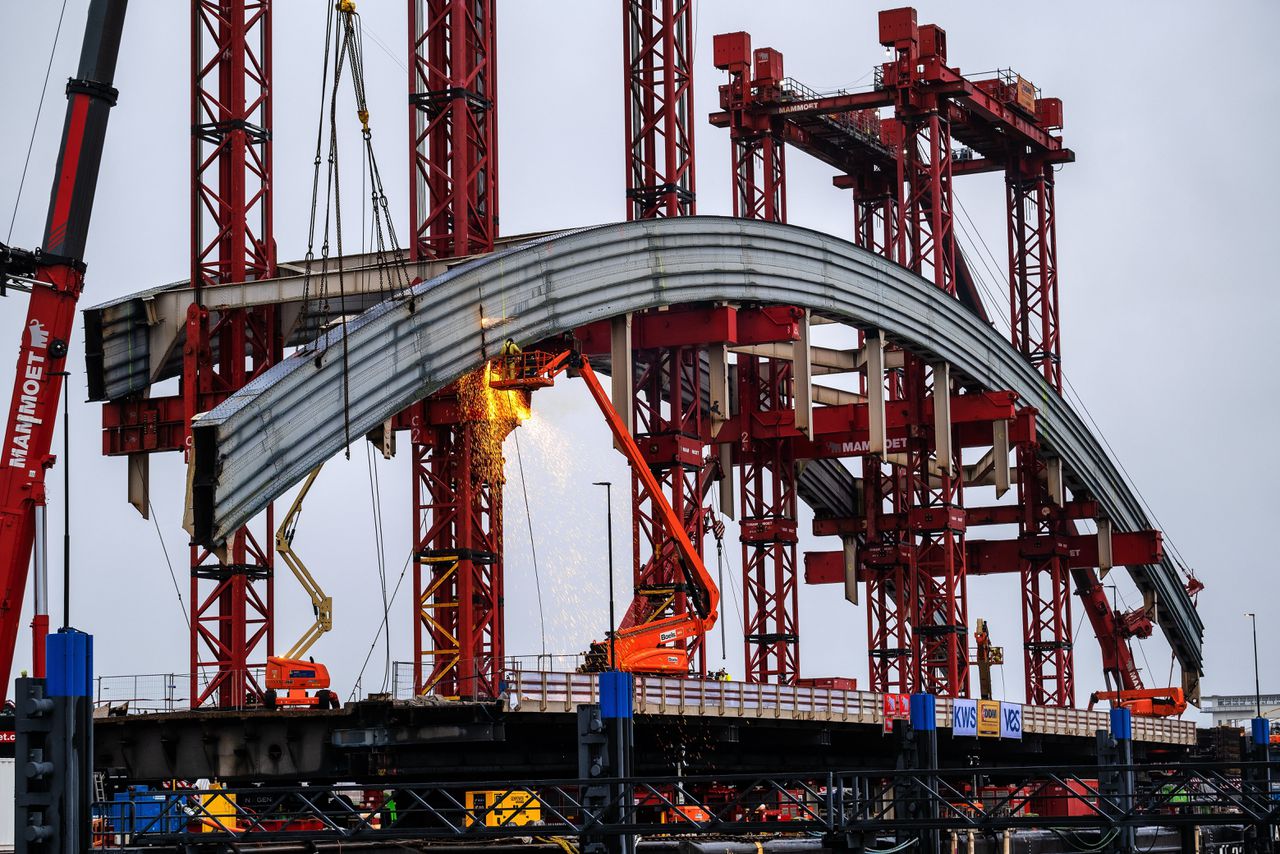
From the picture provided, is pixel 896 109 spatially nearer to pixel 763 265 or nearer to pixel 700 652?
pixel 763 265

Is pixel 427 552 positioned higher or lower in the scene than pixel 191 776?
higher

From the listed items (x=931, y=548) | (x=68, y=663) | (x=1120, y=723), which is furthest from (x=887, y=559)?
(x=68, y=663)

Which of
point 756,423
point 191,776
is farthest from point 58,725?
point 756,423

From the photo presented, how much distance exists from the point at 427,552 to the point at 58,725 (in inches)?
1226

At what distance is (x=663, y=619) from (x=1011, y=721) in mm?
24787

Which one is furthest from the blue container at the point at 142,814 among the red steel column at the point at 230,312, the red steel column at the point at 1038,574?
the red steel column at the point at 1038,574

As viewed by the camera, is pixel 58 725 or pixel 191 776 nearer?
pixel 58 725

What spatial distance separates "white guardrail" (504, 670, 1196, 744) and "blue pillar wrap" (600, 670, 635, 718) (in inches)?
477

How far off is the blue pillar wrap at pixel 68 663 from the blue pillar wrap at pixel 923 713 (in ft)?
Result: 117

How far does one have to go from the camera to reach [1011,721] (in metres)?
92.2

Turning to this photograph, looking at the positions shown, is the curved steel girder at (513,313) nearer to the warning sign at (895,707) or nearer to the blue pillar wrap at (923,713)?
the warning sign at (895,707)

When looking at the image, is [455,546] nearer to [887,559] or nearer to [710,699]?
[710,699]

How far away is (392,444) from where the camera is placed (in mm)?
66375

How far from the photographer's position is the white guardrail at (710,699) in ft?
206
